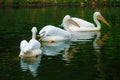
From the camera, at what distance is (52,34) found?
23.8m

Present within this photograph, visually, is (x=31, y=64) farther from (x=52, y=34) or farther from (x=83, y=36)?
(x=83, y=36)

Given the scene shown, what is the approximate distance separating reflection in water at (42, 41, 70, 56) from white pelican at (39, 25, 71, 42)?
418 millimetres

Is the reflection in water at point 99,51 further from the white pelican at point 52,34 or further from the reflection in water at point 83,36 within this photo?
the white pelican at point 52,34

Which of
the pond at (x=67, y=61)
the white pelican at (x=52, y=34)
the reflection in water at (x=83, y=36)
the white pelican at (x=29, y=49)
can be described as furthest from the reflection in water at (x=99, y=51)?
the white pelican at (x=29, y=49)

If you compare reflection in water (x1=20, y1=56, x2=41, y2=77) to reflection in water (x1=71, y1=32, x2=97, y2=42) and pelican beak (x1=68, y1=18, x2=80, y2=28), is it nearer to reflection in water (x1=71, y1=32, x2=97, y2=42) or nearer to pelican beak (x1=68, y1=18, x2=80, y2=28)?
reflection in water (x1=71, y1=32, x2=97, y2=42)

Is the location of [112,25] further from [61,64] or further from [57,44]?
[61,64]

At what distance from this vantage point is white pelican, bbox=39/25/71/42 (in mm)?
23344

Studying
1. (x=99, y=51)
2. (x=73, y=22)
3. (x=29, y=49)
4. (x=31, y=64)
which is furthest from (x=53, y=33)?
(x=31, y=64)

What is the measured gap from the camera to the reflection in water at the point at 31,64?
52.5 feet

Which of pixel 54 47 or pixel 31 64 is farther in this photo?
pixel 54 47

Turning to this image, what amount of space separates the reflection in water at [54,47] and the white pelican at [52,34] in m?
0.42

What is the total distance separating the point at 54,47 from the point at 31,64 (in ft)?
14.5

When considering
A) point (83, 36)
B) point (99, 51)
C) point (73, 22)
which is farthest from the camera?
point (73, 22)

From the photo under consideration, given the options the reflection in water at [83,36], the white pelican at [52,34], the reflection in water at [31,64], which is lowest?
the reflection in water at [31,64]
